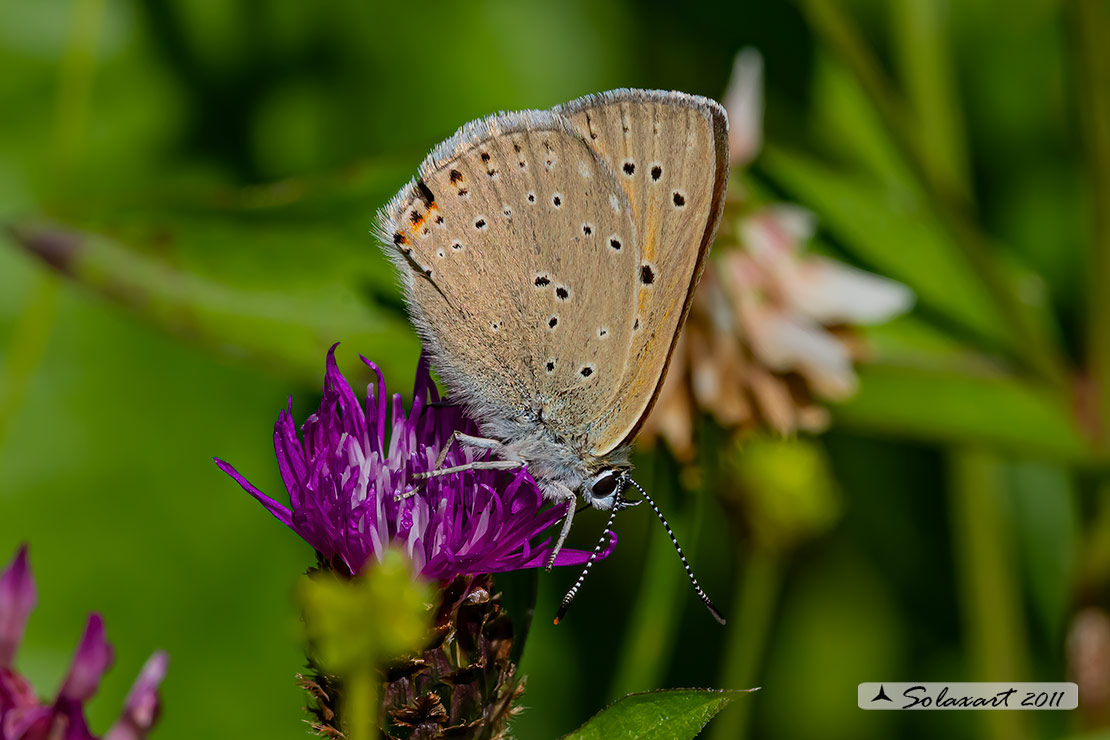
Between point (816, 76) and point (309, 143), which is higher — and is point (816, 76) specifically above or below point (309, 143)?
above

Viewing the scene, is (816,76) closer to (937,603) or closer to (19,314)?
(937,603)

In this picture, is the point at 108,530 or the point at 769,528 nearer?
the point at 769,528

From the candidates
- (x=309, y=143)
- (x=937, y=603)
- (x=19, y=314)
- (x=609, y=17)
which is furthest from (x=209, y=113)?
(x=937, y=603)

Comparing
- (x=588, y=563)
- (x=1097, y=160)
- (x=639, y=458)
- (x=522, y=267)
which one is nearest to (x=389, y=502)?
(x=588, y=563)

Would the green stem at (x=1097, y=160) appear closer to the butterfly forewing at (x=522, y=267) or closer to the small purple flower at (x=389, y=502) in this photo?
the butterfly forewing at (x=522, y=267)

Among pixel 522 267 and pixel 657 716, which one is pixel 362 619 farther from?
pixel 522 267

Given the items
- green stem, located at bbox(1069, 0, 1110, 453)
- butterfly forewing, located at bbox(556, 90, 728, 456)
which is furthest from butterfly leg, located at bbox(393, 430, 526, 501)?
green stem, located at bbox(1069, 0, 1110, 453)
